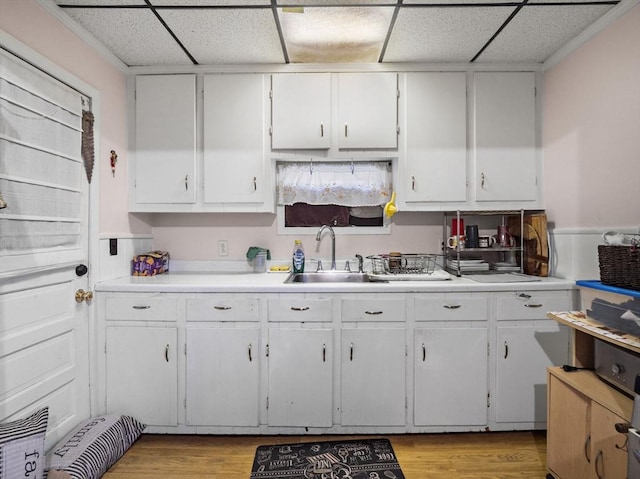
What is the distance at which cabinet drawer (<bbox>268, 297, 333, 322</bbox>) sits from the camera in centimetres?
201

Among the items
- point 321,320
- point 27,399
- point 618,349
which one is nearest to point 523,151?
point 618,349

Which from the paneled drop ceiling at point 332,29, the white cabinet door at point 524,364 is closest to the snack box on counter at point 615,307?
the white cabinet door at point 524,364

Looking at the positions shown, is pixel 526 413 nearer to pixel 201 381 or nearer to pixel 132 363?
pixel 201 381

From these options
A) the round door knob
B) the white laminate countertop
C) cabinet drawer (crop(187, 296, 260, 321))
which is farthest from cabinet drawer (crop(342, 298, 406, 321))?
the round door knob

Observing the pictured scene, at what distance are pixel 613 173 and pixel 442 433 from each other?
1.76 metres

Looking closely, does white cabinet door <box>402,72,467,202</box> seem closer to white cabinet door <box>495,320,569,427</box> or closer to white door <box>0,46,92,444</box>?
white cabinet door <box>495,320,569,427</box>

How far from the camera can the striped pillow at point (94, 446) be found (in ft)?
5.28

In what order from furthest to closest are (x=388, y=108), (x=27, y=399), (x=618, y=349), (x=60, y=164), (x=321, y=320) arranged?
(x=388, y=108) → (x=321, y=320) → (x=60, y=164) → (x=27, y=399) → (x=618, y=349)

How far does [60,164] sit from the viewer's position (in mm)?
1811

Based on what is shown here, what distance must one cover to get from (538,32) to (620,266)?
1.42 meters

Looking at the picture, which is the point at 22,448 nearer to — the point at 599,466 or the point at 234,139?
the point at 234,139

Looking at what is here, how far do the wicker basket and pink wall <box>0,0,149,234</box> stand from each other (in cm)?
280

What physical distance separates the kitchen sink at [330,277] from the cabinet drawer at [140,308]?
2.61ft

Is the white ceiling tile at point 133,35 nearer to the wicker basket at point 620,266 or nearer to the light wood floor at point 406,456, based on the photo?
the light wood floor at point 406,456
